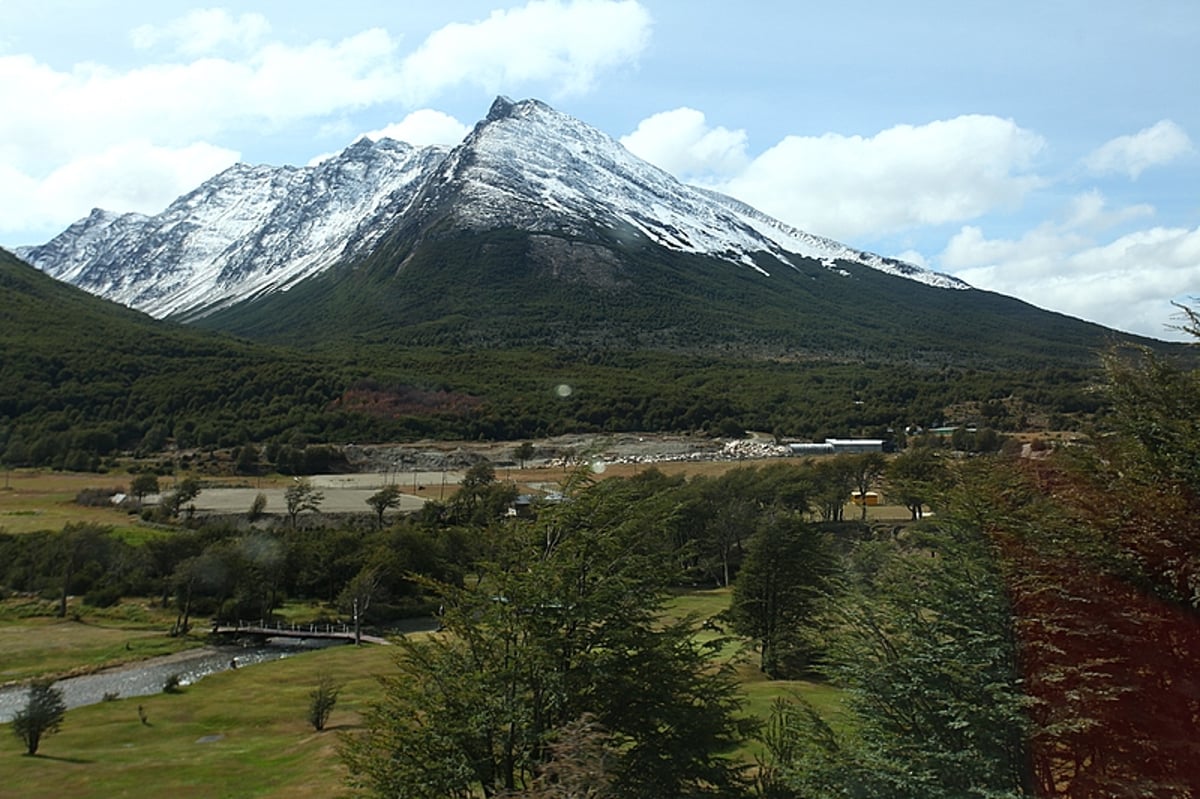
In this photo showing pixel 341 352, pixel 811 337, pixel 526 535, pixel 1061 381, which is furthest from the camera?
pixel 811 337

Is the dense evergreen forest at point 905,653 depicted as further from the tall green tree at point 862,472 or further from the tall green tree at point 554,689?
the tall green tree at point 862,472

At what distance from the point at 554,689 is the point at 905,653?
4.39 m

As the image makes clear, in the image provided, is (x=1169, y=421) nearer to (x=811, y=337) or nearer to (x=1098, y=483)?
(x=1098, y=483)

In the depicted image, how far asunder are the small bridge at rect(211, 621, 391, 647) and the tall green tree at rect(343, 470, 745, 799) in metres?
33.9

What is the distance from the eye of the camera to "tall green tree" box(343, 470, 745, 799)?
1116 cm

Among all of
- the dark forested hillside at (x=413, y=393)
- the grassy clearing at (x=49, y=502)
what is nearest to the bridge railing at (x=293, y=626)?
the grassy clearing at (x=49, y=502)

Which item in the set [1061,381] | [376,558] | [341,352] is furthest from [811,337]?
[376,558]

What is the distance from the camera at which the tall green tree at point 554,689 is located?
11164 mm

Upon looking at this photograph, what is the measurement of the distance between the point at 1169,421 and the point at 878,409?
109 m

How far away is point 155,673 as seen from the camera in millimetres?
37250

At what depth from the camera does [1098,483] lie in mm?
10398

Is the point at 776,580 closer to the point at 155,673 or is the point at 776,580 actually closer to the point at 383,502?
the point at 155,673

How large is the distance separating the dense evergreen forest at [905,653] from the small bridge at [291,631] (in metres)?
34.2

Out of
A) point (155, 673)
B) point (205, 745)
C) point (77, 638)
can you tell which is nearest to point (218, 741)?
point (205, 745)
